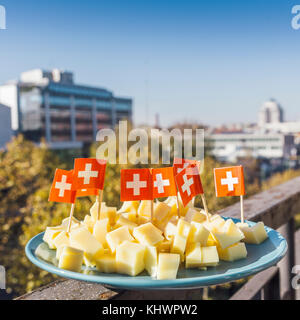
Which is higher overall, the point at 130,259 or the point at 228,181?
the point at 228,181

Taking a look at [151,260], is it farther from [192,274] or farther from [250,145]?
[250,145]

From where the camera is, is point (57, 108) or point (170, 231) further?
point (57, 108)

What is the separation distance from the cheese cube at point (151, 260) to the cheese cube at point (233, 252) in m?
0.16

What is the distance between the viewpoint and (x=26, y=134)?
4769cm

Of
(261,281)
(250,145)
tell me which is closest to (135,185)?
(261,281)

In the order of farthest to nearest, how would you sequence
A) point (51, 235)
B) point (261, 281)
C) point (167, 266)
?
point (261, 281) → point (51, 235) → point (167, 266)

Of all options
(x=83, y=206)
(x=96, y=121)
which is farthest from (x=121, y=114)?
(x=83, y=206)

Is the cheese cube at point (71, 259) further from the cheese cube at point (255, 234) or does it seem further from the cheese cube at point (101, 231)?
the cheese cube at point (255, 234)

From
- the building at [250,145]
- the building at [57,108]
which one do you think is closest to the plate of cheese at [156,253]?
the building at [250,145]

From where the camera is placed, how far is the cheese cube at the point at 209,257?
83cm

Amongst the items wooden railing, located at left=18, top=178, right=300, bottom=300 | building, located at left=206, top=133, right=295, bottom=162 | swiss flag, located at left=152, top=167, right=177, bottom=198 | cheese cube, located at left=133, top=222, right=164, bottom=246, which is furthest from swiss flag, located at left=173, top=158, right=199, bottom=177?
building, located at left=206, top=133, right=295, bottom=162

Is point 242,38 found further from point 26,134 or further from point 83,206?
point 83,206

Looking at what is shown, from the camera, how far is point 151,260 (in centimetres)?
83

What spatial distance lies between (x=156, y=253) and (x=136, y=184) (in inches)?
9.3
